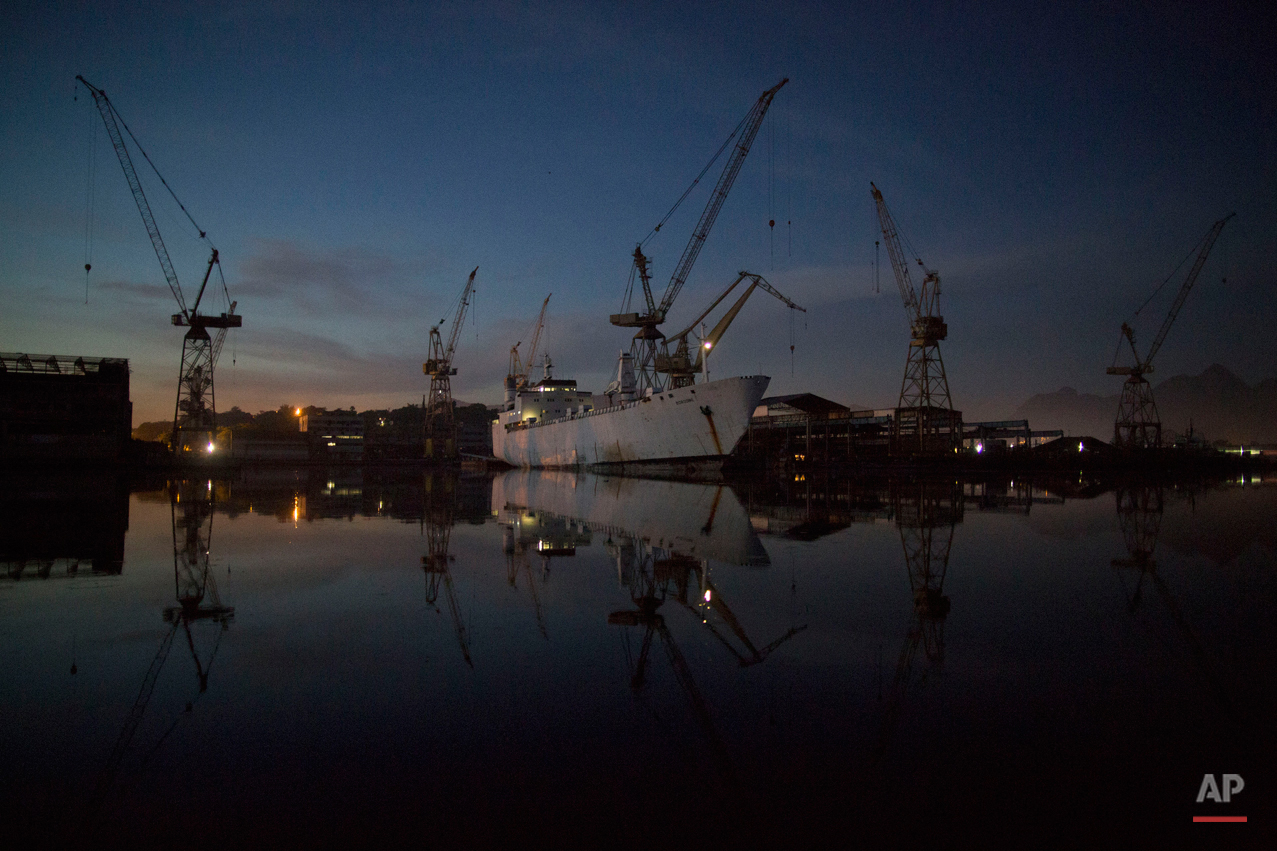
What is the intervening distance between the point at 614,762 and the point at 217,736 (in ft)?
9.41

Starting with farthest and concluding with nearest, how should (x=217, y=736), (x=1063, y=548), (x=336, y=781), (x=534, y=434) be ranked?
1. (x=534, y=434)
2. (x=1063, y=548)
3. (x=217, y=736)
4. (x=336, y=781)

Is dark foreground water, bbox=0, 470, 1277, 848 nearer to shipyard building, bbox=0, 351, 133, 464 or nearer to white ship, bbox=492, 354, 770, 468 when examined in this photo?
white ship, bbox=492, 354, 770, 468

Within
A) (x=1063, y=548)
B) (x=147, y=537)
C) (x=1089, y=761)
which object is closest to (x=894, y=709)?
(x=1089, y=761)

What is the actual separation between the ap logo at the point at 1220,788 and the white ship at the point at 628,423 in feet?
133

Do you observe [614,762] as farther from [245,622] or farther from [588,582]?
[588,582]

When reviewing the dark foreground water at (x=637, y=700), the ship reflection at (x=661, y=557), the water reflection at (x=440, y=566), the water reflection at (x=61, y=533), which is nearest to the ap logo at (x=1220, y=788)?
the dark foreground water at (x=637, y=700)

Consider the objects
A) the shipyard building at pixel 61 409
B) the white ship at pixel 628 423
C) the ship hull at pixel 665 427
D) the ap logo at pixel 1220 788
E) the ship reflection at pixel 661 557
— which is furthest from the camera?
the shipyard building at pixel 61 409

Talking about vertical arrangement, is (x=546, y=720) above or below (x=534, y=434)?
below

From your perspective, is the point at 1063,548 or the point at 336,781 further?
the point at 1063,548

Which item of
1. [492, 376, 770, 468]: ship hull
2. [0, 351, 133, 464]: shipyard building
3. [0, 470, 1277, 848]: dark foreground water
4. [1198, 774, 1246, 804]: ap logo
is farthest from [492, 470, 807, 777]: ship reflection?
[0, 351, 133, 464]: shipyard building

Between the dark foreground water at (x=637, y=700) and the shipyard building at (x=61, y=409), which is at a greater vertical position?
the shipyard building at (x=61, y=409)

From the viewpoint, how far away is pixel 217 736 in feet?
16.3

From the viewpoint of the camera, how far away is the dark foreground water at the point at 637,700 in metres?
3.86

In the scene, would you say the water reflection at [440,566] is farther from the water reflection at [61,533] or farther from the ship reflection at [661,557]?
the water reflection at [61,533]
